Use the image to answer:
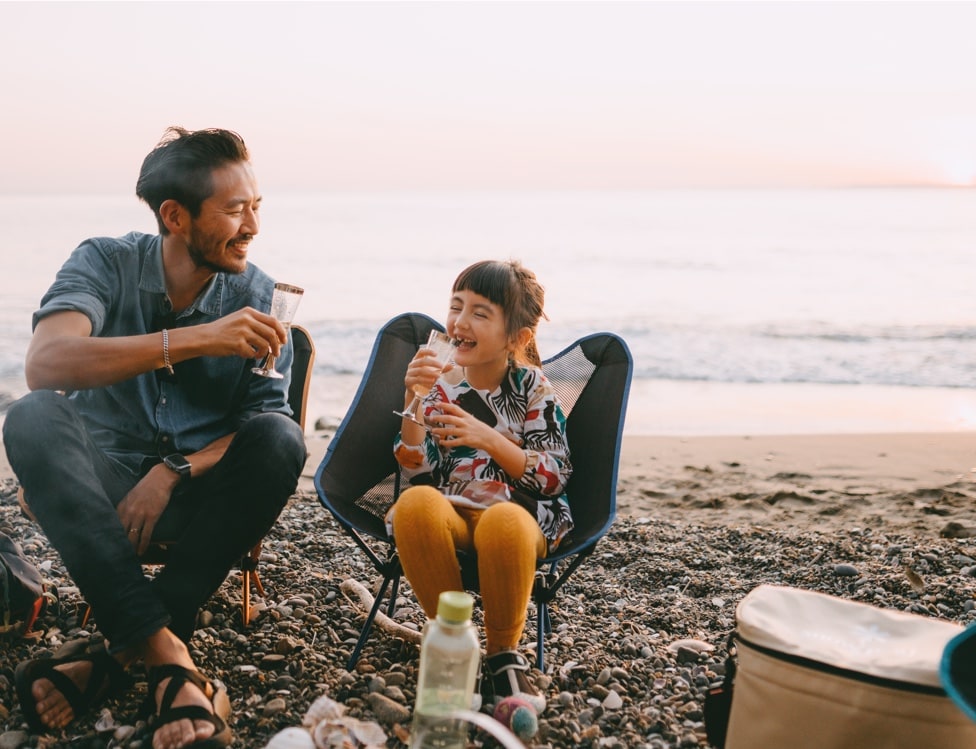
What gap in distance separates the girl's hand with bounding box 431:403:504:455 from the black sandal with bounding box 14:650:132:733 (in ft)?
3.47

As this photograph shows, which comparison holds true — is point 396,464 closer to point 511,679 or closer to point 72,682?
point 511,679

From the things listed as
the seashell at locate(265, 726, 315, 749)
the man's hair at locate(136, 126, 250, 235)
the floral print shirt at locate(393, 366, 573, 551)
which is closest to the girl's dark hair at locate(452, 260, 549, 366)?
the floral print shirt at locate(393, 366, 573, 551)

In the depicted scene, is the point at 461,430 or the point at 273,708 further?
the point at 461,430

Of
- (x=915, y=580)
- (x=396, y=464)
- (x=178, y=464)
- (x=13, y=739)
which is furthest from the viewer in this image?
(x=915, y=580)

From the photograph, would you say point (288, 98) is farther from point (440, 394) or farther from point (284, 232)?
point (440, 394)

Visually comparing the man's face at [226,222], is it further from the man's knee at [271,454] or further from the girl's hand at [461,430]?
the girl's hand at [461,430]

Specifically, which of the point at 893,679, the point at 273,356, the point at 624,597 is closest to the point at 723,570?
the point at 624,597

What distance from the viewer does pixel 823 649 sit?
2080mm

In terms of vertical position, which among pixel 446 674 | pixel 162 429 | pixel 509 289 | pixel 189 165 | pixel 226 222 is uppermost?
pixel 189 165

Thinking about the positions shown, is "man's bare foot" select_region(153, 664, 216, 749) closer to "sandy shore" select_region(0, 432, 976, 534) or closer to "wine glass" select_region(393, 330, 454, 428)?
"wine glass" select_region(393, 330, 454, 428)

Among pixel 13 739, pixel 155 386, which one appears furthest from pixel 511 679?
pixel 155 386

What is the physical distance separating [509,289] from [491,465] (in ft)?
1.79

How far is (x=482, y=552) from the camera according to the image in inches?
97.8

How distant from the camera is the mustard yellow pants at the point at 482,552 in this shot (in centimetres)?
247
